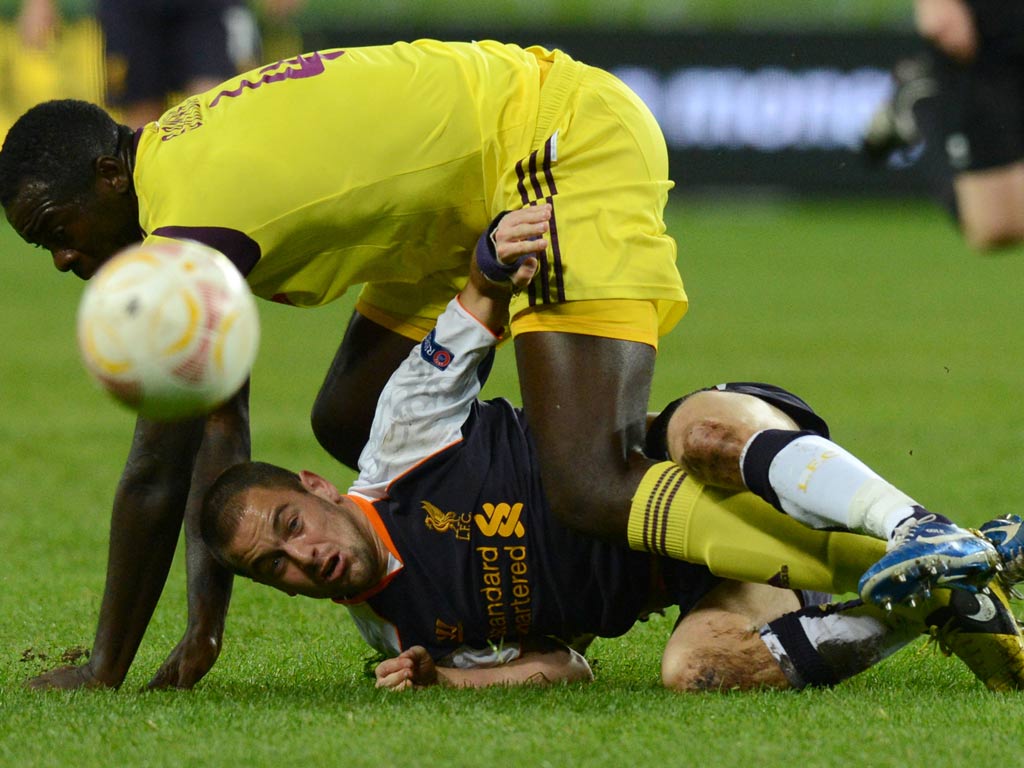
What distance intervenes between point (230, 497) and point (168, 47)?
6.52m

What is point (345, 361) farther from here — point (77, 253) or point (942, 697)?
point (942, 697)

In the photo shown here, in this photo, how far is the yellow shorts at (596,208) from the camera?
3965 mm

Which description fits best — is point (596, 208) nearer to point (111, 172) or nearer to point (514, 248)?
point (514, 248)

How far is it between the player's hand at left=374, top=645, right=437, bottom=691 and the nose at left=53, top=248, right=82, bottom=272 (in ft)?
3.93

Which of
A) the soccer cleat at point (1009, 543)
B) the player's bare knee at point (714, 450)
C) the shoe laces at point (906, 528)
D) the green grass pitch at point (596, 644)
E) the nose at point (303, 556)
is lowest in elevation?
the green grass pitch at point (596, 644)

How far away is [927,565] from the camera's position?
3252mm

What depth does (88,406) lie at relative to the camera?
350 inches

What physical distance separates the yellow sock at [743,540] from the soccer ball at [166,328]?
99cm

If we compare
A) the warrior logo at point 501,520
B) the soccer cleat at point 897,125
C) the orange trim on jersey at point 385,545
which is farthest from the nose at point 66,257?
the soccer cleat at point 897,125

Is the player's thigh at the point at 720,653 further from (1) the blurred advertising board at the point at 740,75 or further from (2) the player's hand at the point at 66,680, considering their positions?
(1) the blurred advertising board at the point at 740,75

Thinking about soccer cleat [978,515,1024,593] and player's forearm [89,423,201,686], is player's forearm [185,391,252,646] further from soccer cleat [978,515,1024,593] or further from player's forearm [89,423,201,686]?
soccer cleat [978,515,1024,593]

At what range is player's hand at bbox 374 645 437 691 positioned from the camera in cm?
378

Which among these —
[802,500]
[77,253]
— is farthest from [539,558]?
[77,253]

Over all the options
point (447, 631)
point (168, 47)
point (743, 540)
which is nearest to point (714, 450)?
point (743, 540)
